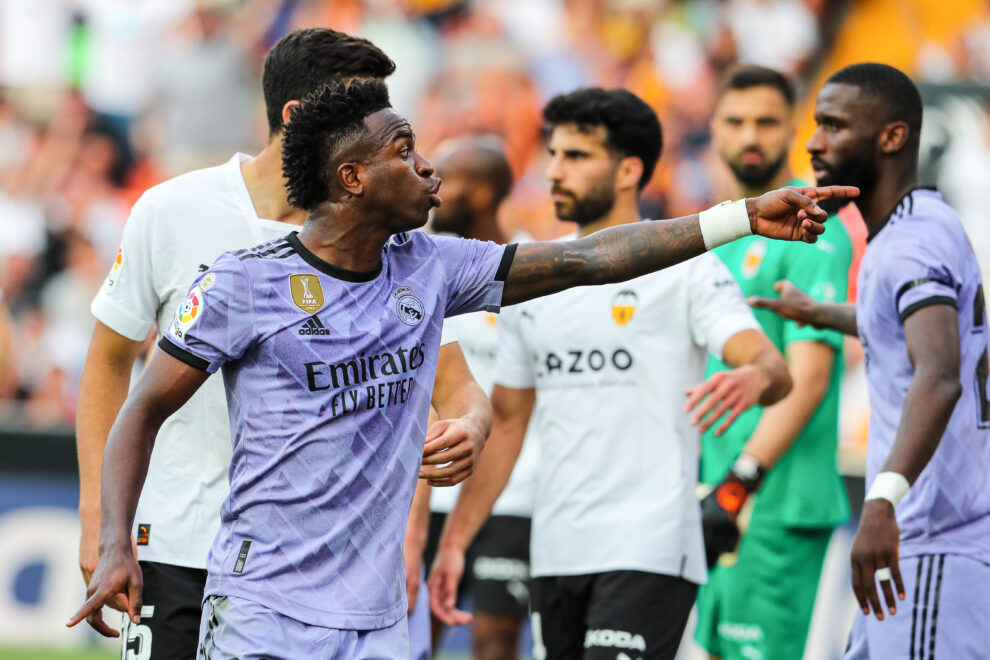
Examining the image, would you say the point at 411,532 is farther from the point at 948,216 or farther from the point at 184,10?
the point at 184,10

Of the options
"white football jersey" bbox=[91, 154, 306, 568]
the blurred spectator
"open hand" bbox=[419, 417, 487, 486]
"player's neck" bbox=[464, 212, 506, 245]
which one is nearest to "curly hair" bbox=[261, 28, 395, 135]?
"white football jersey" bbox=[91, 154, 306, 568]

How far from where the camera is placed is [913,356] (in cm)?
429

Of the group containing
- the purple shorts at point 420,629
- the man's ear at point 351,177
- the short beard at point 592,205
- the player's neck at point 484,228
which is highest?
the player's neck at point 484,228

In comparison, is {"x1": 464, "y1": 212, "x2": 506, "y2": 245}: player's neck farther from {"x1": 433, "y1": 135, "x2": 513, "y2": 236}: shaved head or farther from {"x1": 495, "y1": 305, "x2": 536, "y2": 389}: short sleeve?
{"x1": 495, "y1": 305, "x2": 536, "y2": 389}: short sleeve

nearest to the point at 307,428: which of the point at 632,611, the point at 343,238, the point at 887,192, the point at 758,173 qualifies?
the point at 343,238

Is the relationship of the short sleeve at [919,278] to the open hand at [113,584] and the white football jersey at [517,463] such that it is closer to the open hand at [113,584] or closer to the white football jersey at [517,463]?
the open hand at [113,584]

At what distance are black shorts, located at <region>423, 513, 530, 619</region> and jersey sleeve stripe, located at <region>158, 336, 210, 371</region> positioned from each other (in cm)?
403

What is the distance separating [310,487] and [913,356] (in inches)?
75.6

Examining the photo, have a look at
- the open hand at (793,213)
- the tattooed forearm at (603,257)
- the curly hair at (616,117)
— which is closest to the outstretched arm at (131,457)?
the tattooed forearm at (603,257)

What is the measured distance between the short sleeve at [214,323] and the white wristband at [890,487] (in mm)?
1922

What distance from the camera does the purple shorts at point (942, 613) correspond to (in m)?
4.45

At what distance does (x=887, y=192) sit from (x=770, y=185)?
7.14ft

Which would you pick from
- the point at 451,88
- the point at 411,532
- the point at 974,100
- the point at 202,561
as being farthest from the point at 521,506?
the point at 451,88

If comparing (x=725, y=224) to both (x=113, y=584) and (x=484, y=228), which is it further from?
(x=484, y=228)
